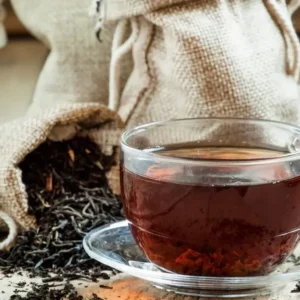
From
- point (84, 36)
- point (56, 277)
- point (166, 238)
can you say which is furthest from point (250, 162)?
point (84, 36)

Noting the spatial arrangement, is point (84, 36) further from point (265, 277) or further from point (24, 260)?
point (265, 277)

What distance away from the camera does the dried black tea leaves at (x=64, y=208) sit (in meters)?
0.59

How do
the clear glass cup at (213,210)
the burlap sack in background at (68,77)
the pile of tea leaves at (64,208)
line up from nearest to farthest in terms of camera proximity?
the clear glass cup at (213,210), the pile of tea leaves at (64,208), the burlap sack in background at (68,77)

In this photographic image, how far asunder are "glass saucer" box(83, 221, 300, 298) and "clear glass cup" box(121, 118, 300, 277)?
12mm

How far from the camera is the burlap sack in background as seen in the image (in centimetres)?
69

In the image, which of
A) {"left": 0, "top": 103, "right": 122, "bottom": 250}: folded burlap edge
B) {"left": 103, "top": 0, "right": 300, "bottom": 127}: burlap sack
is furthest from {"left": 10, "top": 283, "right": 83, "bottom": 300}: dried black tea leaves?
{"left": 103, "top": 0, "right": 300, "bottom": 127}: burlap sack

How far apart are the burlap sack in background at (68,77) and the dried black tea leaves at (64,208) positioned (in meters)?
0.02

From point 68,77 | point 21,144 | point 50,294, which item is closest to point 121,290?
point 50,294

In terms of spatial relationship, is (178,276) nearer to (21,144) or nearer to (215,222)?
(215,222)

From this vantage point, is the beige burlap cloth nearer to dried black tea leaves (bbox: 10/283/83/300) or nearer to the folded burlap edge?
the folded burlap edge

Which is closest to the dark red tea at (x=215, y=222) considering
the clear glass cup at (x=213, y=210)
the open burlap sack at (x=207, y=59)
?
the clear glass cup at (x=213, y=210)

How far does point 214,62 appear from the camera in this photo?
675 mm

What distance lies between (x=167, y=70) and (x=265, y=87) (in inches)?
3.9

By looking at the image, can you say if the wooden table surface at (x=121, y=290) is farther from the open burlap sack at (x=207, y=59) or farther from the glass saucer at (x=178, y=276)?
the open burlap sack at (x=207, y=59)
